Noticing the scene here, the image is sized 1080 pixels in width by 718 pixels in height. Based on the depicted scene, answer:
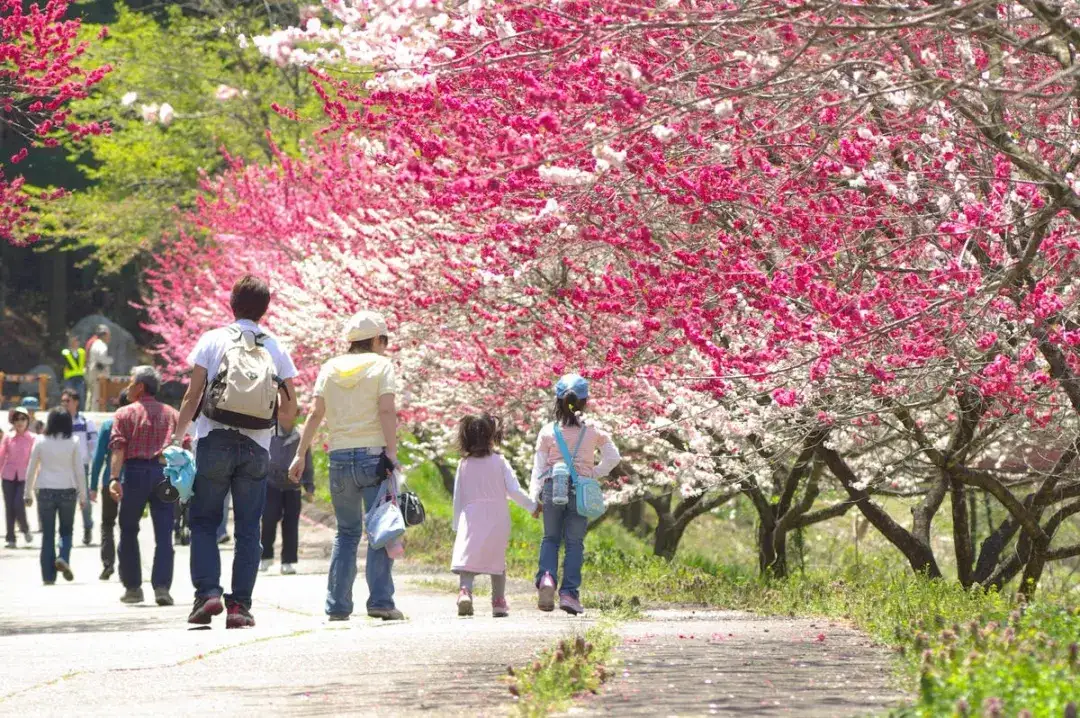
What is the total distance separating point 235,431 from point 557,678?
12.0ft

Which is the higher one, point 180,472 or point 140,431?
point 140,431

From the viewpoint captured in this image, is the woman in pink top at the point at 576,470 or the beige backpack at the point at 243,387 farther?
the woman in pink top at the point at 576,470

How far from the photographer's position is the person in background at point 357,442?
395 inches

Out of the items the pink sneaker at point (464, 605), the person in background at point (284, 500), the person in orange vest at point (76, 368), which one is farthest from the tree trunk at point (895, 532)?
the person in orange vest at point (76, 368)

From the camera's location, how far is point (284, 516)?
54.0 feet

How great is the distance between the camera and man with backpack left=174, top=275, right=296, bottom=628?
941 cm

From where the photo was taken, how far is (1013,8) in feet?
27.4

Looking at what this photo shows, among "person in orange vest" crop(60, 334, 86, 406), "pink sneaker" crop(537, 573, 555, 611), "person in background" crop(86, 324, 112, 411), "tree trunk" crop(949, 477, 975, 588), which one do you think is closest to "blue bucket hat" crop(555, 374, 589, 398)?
"pink sneaker" crop(537, 573, 555, 611)

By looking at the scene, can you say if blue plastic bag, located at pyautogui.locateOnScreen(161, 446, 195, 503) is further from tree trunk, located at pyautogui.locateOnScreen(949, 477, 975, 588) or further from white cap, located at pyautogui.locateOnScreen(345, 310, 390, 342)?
tree trunk, located at pyautogui.locateOnScreen(949, 477, 975, 588)

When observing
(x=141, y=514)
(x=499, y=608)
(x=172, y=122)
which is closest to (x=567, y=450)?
(x=499, y=608)

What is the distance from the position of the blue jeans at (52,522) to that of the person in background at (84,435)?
1.72m

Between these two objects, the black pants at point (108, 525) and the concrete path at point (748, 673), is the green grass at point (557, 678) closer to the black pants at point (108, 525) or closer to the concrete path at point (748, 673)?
the concrete path at point (748, 673)

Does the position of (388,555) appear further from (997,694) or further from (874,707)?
(997,694)

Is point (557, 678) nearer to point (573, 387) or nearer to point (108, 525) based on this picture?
point (573, 387)
